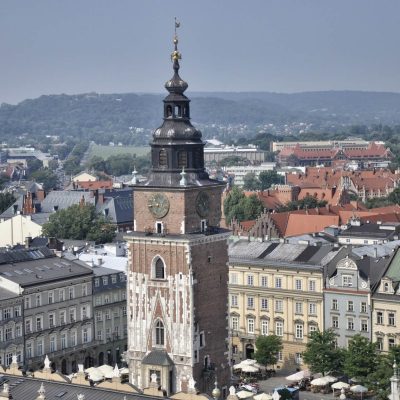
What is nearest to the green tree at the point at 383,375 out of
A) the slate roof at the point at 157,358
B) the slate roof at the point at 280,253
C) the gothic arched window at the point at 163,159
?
the slate roof at the point at 280,253

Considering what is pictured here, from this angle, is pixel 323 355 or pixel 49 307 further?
pixel 49 307

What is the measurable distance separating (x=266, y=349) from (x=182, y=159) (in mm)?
32021

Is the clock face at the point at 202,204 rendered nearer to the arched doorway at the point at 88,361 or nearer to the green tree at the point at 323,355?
the green tree at the point at 323,355

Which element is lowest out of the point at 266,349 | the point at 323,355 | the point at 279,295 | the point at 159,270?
the point at 266,349

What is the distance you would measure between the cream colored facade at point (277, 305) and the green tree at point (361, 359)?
34.8ft

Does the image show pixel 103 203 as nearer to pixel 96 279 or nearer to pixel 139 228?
pixel 96 279

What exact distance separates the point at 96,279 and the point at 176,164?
36.1 metres

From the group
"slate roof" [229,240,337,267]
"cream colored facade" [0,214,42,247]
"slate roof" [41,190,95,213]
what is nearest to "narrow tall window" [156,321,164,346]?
"slate roof" [229,240,337,267]

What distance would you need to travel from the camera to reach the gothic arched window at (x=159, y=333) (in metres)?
72.5

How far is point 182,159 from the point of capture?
7156 cm

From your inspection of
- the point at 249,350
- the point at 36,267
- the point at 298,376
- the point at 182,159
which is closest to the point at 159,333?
the point at 182,159

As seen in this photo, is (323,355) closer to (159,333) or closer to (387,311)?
(387,311)

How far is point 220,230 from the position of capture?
7325 cm

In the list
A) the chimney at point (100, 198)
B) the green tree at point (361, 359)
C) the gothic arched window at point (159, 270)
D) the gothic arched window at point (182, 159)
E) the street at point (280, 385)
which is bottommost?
the street at point (280, 385)
